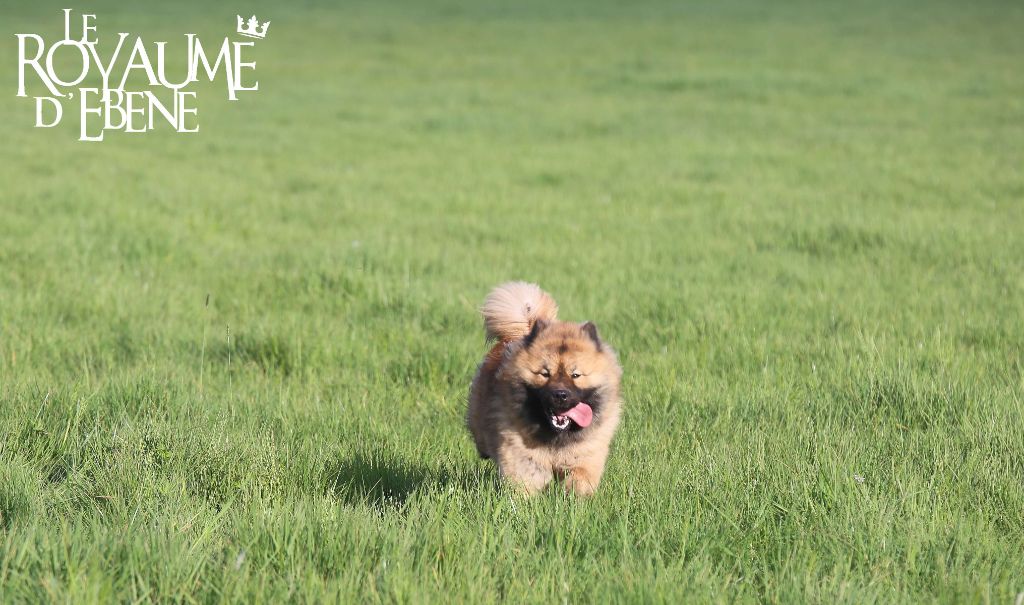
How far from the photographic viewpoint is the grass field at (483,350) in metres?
3.01

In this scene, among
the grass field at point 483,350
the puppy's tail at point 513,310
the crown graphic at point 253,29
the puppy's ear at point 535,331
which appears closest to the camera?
the grass field at point 483,350

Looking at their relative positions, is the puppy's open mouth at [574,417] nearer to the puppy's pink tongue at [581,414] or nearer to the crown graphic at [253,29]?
the puppy's pink tongue at [581,414]

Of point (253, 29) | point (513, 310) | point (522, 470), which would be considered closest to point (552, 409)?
point (522, 470)

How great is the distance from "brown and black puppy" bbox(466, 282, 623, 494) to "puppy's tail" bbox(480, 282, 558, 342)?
422 mm

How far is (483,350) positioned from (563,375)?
2.21m

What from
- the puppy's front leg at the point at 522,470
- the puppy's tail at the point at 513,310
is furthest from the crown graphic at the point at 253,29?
the puppy's front leg at the point at 522,470

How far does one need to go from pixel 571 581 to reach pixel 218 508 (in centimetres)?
144

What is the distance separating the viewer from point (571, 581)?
2922 mm

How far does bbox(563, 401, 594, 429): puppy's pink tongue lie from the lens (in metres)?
3.46

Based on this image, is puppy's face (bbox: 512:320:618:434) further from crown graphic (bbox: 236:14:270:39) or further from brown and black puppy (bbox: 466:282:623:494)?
crown graphic (bbox: 236:14:270:39)

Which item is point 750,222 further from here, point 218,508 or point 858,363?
point 218,508

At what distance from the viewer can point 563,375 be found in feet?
11.5

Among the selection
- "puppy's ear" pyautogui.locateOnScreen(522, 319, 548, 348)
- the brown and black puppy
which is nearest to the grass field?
the brown and black puppy

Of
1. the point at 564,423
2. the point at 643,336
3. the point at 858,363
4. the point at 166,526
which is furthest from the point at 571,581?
the point at 643,336
